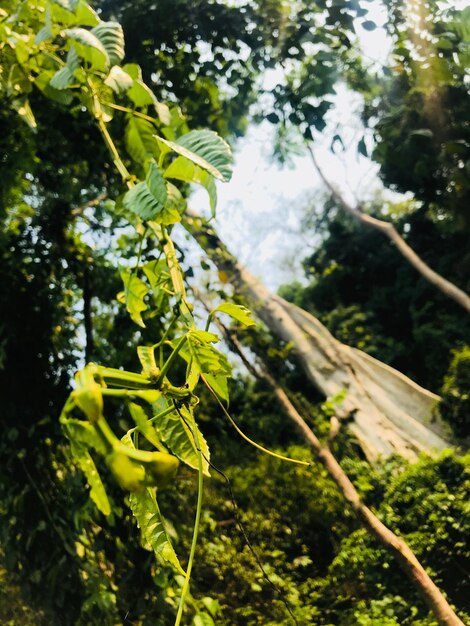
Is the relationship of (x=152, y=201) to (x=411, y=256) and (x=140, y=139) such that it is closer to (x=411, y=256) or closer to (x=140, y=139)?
(x=140, y=139)

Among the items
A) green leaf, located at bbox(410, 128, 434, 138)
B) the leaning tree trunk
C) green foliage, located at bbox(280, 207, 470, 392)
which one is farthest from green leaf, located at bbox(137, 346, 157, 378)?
green foliage, located at bbox(280, 207, 470, 392)

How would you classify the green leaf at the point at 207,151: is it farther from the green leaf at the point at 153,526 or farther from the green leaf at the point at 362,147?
the green leaf at the point at 362,147

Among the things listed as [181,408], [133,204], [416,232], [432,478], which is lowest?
[432,478]

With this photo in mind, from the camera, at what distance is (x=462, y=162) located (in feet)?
8.71

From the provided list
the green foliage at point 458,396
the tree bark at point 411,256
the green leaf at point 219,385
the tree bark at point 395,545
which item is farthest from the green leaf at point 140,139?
the tree bark at point 411,256

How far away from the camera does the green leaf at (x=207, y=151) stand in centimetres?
45

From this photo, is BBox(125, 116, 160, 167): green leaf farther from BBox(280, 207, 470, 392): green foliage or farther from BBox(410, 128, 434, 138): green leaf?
BBox(280, 207, 470, 392): green foliage

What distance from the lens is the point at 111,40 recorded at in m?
0.73

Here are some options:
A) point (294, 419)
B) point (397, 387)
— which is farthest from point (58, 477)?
point (397, 387)

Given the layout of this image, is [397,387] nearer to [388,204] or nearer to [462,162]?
[462,162]

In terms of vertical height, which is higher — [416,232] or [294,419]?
[416,232]

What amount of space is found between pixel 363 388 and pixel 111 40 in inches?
165

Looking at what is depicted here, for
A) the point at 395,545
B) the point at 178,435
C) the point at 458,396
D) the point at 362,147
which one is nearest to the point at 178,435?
the point at 178,435

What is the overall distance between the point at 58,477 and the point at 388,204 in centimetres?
794
